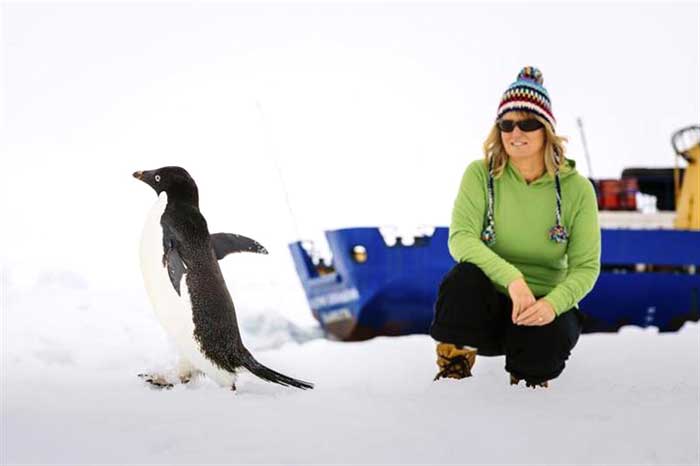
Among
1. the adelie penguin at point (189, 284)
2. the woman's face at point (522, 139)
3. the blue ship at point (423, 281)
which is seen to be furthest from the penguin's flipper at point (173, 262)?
the blue ship at point (423, 281)

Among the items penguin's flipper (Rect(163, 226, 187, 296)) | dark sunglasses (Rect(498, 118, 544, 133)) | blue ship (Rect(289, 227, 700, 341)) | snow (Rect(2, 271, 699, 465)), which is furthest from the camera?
blue ship (Rect(289, 227, 700, 341))

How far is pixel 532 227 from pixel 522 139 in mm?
154

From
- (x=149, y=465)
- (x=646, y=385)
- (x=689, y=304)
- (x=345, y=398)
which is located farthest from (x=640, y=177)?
(x=149, y=465)

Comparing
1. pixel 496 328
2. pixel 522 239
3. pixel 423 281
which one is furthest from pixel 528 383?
pixel 423 281

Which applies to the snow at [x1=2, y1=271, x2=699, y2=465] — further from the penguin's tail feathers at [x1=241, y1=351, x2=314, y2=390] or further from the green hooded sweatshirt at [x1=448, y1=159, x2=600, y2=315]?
the green hooded sweatshirt at [x1=448, y1=159, x2=600, y2=315]

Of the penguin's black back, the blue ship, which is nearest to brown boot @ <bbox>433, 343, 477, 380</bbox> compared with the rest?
the penguin's black back

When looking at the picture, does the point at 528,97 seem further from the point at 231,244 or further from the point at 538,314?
the point at 231,244

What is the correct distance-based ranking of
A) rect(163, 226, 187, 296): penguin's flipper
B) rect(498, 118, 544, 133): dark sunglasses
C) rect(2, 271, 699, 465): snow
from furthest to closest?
rect(498, 118, 544, 133): dark sunglasses, rect(163, 226, 187, 296): penguin's flipper, rect(2, 271, 699, 465): snow

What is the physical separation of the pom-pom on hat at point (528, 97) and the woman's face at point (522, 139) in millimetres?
12

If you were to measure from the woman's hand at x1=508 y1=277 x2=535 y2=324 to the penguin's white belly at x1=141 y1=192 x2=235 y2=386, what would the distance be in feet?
1.56

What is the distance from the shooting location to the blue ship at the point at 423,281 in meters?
3.11

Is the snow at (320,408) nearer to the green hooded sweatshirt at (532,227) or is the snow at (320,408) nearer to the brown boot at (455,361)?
the brown boot at (455,361)

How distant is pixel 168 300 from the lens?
Result: 1.24m

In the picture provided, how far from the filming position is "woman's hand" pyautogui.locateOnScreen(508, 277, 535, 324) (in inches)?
50.3
